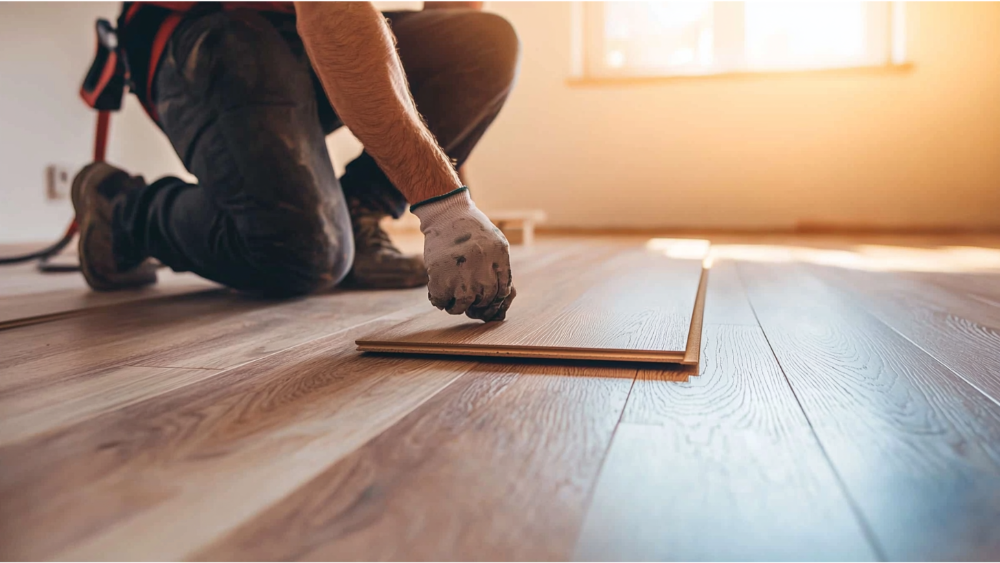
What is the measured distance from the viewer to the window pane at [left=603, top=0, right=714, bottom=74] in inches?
156

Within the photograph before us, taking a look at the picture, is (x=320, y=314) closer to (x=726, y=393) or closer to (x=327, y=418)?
(x=327, y=418)

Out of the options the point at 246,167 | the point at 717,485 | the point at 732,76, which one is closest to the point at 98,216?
the point at 246,167

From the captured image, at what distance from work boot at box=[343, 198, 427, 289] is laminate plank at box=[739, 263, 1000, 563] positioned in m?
0.79

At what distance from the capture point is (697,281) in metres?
1.35

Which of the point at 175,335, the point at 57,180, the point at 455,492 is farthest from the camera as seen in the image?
the point at 57,180

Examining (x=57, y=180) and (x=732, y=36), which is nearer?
(x=57, y=180)

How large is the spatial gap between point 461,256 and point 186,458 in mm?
392

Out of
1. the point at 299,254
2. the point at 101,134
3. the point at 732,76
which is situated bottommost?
the point at 299,254

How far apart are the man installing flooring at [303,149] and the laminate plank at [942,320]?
497mm

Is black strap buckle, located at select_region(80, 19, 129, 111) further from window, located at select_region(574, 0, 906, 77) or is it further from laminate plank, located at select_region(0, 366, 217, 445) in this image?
window, located at select_region(574, 0, 906, 77)

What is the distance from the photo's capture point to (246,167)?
1.14 meters

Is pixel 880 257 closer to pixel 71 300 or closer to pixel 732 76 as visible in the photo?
pixel 732 76

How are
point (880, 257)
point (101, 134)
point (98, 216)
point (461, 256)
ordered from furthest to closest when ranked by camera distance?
point (880, 257) → point (101, 134) → point (98, 216) → point (461, 256)

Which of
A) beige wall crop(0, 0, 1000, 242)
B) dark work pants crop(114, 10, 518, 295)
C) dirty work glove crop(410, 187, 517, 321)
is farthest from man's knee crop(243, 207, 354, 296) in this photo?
beige wall crop(0, 0, 1000, 242)
